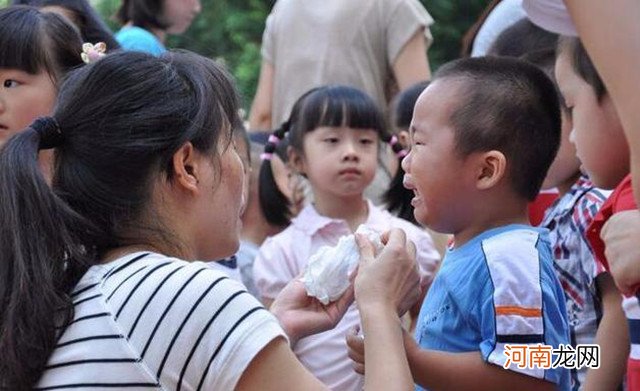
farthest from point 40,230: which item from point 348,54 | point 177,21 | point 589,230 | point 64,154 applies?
point 177,21

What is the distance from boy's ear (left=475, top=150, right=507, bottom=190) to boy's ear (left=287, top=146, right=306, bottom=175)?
1.77 metres

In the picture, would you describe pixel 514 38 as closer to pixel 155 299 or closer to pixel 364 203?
pixel 364 203

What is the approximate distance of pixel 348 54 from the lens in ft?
17.4

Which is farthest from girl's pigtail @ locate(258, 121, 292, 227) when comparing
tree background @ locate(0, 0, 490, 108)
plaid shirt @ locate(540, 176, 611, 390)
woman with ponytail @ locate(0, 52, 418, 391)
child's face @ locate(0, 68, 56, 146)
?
tree background @ locate(0, 0, 490, 108)

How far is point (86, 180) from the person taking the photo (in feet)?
7.62

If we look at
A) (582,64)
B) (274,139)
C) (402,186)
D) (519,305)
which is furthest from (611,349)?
(274,139)

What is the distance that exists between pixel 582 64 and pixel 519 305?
64 centimetres

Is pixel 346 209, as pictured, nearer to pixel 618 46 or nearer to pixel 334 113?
pixel 334 113

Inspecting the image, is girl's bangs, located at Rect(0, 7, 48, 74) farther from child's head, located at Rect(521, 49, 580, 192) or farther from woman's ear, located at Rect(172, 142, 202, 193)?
child's head, located at Rect(521, 49, 580, 192)

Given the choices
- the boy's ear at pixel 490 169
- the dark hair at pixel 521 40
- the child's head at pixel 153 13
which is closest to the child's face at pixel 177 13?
the child's head at pixel 153 13

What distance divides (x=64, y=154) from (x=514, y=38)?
2.38 metres

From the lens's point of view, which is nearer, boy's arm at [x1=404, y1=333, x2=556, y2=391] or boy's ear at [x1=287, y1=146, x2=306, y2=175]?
boy's arm at [x1=404, y1=333, x2=556, y2=391]

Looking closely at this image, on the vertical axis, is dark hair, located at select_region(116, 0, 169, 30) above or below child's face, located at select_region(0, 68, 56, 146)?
below

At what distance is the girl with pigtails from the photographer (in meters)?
4.25
